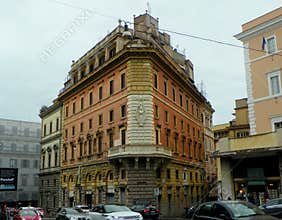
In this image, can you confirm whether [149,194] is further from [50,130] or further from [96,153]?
[50,130]

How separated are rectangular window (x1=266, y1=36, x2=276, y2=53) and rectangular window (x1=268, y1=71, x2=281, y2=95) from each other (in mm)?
1841

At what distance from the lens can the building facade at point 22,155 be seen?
74.6 metres

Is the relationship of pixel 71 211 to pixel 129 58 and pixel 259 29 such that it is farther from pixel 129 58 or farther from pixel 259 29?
pixel 259 29

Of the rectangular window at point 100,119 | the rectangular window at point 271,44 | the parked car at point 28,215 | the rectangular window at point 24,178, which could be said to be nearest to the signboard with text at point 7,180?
the parked car at point 28,215

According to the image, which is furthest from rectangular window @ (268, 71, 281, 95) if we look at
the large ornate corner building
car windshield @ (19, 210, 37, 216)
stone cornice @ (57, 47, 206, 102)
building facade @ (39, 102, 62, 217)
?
building facade @ (39, 102, 62, 217)

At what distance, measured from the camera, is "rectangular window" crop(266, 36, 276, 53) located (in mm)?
28109

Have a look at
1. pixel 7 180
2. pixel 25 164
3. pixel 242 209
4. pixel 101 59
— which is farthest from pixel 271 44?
pixel 25 164

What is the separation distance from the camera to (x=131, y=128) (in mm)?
36125

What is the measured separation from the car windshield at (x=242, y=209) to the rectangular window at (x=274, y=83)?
17432 mm

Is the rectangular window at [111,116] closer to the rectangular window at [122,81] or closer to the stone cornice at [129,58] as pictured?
the rectangular window at [122,81]

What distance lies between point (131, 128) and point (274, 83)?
14.2 meters

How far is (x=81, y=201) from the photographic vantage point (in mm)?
43938

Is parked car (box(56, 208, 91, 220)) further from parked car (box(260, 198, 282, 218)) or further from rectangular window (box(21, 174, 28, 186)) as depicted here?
rectangular window (box(21, 174, 28, 186))

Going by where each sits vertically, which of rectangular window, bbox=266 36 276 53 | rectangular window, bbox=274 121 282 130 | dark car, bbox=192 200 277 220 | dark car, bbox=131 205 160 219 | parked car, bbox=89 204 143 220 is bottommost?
dark car, bbox=131 205 160 219
